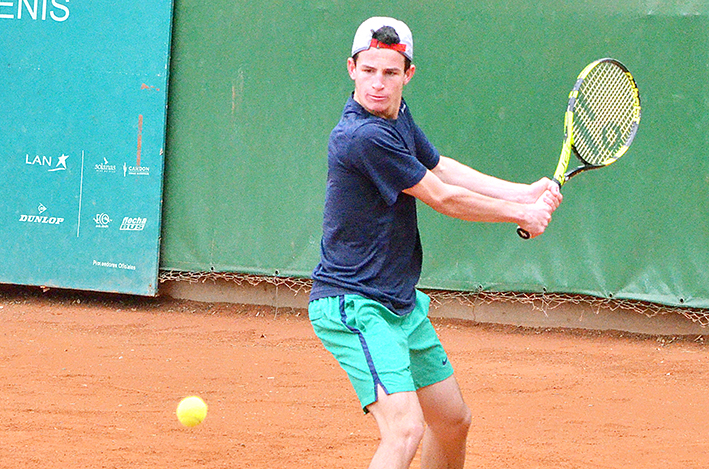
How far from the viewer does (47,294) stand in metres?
7.29

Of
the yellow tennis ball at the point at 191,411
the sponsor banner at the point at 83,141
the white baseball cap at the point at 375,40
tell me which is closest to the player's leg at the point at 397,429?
the white baseball cap at the point at 375,40

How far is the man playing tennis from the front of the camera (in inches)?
102

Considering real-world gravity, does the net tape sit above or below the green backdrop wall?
below

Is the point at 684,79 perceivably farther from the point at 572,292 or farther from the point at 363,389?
the point at 363,389

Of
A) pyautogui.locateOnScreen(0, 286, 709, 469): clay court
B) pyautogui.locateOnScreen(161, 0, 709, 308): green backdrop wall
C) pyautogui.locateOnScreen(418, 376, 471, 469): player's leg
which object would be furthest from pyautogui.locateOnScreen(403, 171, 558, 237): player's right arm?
pyautogui.locateOnScreen(161, 0, 709, 308): green backdrop wall

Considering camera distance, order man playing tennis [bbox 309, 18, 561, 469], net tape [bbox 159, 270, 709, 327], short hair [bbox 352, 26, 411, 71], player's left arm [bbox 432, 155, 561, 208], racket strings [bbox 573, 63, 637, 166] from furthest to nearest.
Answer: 1. net tape [bbox 159, 270, 709, 327]
2. racket strings [bbox 573, 63, 637, 166]
3. player's left arm [bbox 432, 155, 561, 208]
4. short hair [bbox 352, 26, 411, 71]
5. man playing tennis [bbox 309, 18, 561, 469]

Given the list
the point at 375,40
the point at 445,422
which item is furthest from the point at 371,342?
the point at 375,40

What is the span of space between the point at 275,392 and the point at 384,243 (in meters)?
2.35

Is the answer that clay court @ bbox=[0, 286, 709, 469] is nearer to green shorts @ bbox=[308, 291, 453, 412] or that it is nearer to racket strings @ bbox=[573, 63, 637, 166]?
green shorts @ bbox=[308, 291, 453, 412]

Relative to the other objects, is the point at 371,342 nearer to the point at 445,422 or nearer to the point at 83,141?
the point at 445,422

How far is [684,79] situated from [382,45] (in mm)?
3899

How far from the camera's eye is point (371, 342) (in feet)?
8.69

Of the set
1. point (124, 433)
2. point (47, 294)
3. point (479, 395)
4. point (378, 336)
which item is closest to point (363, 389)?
A: point (378, 336)

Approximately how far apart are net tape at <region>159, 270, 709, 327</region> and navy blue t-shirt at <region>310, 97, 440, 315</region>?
357 cm
